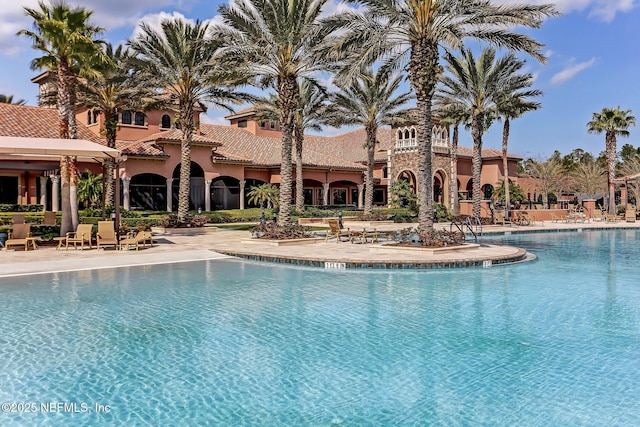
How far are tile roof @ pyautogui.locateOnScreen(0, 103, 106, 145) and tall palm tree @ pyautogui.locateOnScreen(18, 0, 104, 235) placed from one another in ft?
38.3

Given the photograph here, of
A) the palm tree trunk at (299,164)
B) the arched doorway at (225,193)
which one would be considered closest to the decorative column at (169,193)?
the arched doorway at (225,193)

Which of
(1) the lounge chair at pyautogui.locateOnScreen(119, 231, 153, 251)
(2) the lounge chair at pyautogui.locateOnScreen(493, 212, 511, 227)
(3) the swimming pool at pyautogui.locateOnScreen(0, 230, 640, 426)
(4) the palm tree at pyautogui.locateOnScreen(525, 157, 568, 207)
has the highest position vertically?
(4) the palm tree at pyautogui.locateOnScreen(525, 157, 568, 207)

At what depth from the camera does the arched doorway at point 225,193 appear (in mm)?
37875

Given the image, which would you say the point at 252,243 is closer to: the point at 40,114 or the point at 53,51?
the point at 53,51

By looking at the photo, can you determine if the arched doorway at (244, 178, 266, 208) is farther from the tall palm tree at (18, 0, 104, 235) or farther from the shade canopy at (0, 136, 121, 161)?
the shade canopy at (0, 136, 121, 161)

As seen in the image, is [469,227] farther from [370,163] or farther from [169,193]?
[169,193]

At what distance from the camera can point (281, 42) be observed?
62.1ft

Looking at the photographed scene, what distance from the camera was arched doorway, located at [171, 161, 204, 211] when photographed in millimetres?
34719

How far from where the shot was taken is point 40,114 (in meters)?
32.5

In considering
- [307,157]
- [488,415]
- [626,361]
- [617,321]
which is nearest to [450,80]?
[307,157]

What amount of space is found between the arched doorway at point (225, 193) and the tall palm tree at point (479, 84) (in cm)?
1719

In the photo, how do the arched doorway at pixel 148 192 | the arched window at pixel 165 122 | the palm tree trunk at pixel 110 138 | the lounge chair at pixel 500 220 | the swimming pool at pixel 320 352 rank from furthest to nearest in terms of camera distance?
the arched window at pixel 165 122 → the arched doorway at pixel 148 192 → the lounge chair at pixel 500 220 → the palm tree trunk at pixel 110 138 → the swimming pool at pixel 320 352

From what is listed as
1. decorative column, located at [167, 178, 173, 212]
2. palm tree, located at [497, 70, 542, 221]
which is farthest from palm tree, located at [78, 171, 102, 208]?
palm tree, located at [497, 70, 542, 221]

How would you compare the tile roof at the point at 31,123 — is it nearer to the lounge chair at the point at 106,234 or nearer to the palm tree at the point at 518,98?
the lounge chair at the point at 106,234
